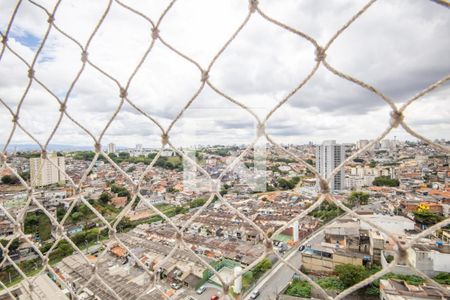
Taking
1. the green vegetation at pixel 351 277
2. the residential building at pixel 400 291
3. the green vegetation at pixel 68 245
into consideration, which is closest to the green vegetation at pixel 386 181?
the green vegetation at pixel 351 277

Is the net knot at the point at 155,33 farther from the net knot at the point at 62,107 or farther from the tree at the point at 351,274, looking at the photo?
the tree at the point at 351,274

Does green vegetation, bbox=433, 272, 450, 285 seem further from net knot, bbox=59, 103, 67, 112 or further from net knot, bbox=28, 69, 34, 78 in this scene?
net knot, bbox=28, 69, 34, 78

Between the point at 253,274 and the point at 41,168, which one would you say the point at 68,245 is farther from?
the point at 41,168

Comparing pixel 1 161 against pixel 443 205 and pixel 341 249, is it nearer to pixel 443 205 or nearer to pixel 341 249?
pixel 341 249

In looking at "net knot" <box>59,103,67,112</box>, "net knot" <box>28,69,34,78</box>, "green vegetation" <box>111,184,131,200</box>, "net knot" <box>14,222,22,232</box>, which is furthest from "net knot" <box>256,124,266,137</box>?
"green vegetation" <box>111,184,131,200</box>

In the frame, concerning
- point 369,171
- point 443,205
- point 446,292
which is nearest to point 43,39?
point 446,292
